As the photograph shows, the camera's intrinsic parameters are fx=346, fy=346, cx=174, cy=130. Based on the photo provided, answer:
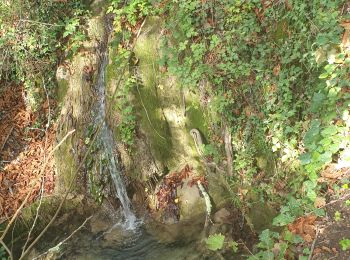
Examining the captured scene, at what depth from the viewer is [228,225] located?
4.81 metres

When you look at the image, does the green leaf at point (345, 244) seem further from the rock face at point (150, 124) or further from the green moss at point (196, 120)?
the green moss at point (196, 120)

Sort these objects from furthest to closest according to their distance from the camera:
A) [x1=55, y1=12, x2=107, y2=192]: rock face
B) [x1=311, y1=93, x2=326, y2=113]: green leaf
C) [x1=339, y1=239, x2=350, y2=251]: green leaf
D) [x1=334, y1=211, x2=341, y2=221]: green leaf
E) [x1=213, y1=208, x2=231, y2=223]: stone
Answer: [x1=55, y1=12, x2=107, y2=192]: rock face, [x1=213, y1=208, x2=231, y2=223]: stone, [x1=311, y1=93, x2=326, y2=113]: green leaf, [x1=334, y1=211, x2=341, y2=221]: green leaf, [x1=339, y1=239, x2=350, y2=251]: green leaf

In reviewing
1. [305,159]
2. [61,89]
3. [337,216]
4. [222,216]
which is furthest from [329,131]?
[61,89]

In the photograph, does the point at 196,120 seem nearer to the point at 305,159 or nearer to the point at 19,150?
the point at 305,159

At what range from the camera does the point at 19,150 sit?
22.8ft

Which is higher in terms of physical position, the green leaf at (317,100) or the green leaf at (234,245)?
the green leaf at (317,100)

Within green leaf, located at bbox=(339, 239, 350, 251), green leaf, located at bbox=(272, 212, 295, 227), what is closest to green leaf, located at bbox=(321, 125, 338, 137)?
green leaf, located at bbox=(272, 212, 295, 227)

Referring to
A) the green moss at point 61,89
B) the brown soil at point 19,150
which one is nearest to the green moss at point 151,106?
the green moss at point 61,89

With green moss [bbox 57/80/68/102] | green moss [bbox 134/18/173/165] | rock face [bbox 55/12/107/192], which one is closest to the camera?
green moss [bbox 134/18/173/165]

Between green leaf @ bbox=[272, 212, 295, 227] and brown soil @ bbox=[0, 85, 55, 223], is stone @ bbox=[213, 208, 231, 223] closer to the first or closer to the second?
green leaf @ bbox=[272, 212, 295, 227]

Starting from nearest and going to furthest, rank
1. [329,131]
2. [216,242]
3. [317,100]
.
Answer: [329,131], [317,100], [216,242]

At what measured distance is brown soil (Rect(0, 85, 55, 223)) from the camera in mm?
6461

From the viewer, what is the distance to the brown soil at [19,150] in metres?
6.46

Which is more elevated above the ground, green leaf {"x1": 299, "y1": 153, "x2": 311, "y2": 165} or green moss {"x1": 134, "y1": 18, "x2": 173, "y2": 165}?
green moss {"x1": 134, "y1": 18, "x2": 173, "y2": 165}
